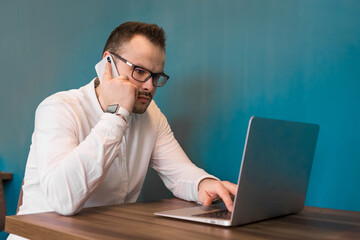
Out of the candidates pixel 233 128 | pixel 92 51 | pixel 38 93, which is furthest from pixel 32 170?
pixel 38 93

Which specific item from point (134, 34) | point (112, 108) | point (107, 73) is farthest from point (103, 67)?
point (112, 108)

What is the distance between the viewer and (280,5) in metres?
1.71

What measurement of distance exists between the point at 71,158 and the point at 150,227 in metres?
0.36

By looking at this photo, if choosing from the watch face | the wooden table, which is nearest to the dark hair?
the watch face

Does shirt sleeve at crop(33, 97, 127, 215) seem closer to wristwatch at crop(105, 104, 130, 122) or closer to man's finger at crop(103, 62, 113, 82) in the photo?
wristwatch at crop(105, 104, 130, 122)

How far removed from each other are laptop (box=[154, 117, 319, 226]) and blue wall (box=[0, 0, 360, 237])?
436 millimetres

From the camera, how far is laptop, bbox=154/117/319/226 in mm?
922

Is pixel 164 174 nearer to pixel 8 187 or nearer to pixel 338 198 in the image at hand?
pixel 338 198

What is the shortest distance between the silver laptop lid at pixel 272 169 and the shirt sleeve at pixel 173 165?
0.46 meters

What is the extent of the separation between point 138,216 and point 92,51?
5.33 feet

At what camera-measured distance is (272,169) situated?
3.31 feet

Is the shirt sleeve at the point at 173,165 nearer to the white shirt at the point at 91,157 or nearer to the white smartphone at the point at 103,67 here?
the white shirt at the point at 91,157

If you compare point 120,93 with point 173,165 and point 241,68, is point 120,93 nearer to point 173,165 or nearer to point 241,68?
point 173,165

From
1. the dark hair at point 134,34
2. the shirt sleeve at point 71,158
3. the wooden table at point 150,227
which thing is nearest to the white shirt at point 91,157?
the shirt sleeve at point 71,158
